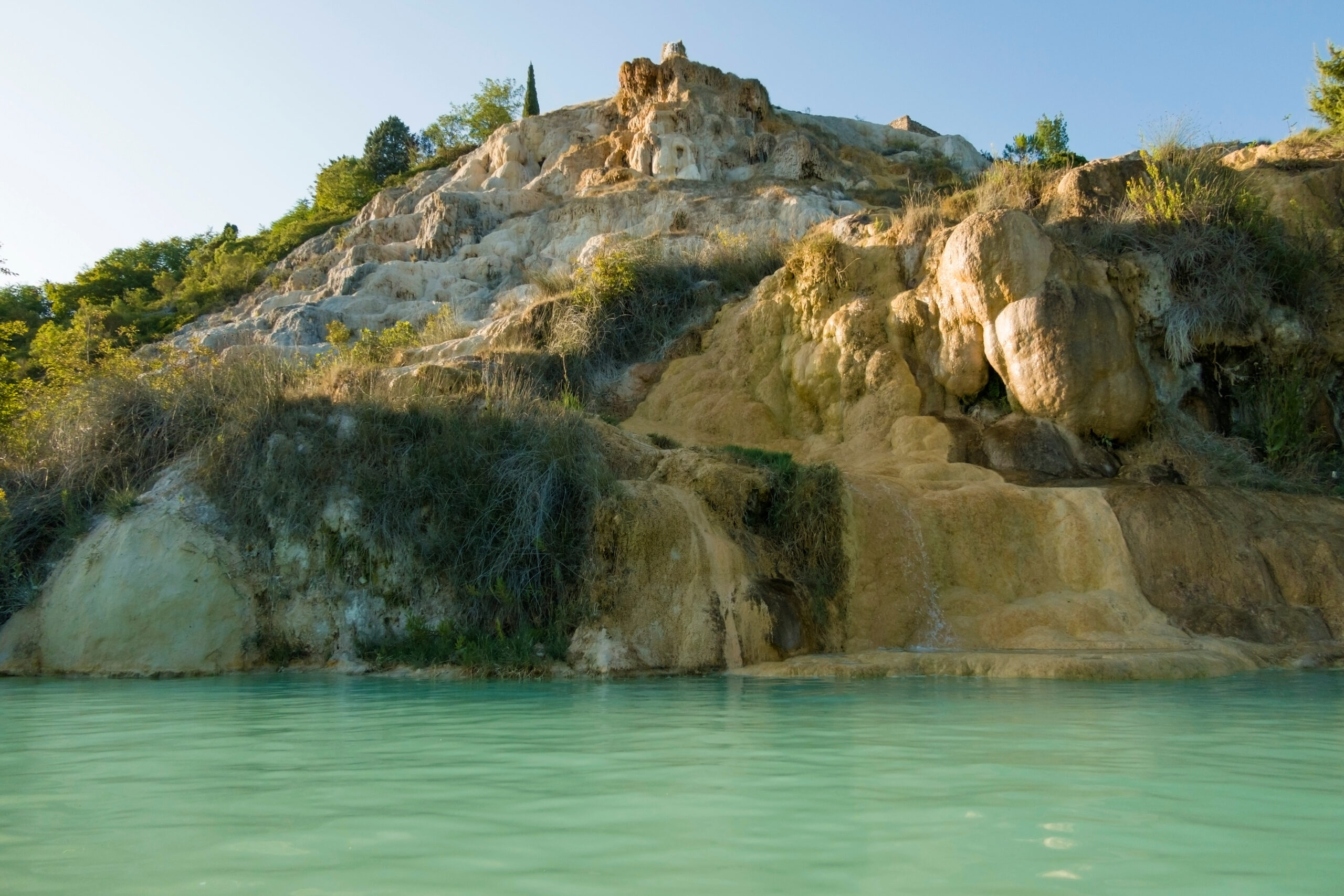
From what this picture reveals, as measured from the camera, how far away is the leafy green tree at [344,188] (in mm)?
47750

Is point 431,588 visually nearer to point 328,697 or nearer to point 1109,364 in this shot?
point 328,697

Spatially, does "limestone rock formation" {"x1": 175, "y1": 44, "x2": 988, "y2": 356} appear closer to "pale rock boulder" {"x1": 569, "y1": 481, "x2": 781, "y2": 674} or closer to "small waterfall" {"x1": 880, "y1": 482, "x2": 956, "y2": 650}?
"small waterfall" {"x1": 880, "y1": 482, "x2": 956, "y2": 650}

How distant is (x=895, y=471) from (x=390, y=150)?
48252mm

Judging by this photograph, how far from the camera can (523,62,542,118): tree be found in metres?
50.6

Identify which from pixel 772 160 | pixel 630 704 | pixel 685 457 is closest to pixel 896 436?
pixel 685 457

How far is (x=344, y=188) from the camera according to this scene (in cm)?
4950

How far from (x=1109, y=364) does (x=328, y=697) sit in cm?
951

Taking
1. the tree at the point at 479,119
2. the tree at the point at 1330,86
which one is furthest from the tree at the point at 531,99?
the tree at the point at 1330,86

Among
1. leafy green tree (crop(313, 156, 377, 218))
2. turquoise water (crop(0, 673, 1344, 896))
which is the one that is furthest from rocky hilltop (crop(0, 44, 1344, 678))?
leafy green tree (crop(313, 156, 377, 218))

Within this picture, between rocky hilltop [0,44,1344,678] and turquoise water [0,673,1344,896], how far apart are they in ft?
9.59

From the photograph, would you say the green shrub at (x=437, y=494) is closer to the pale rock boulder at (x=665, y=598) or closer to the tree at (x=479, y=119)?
the pale rock boulder at (x=665, y=598)

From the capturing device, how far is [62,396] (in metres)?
12.1

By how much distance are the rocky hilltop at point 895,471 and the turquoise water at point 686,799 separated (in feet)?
9.59

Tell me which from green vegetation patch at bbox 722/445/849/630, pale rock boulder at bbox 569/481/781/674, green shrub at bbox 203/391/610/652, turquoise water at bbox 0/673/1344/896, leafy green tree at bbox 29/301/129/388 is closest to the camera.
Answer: turquoise water at bbox 0/673/1344/896
